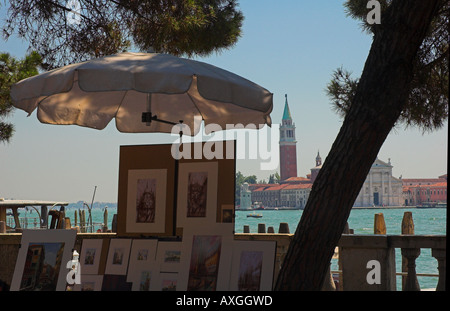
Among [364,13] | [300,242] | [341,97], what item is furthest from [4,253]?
[364,13]

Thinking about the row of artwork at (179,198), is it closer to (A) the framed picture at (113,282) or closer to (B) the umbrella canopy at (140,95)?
(A) the framed picture at (113,282)

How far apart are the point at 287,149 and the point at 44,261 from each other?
169 metres

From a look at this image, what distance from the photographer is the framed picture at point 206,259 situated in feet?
14.4

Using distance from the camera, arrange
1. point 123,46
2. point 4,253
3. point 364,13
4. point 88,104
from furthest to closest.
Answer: point 364,13
point 123,46
point 4,253
point 88,104

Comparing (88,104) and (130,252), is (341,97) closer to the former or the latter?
(88,104)

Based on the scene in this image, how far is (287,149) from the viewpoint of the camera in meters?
172

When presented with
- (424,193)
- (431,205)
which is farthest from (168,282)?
(424,193)

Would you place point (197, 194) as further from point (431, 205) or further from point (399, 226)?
point (431, 205)

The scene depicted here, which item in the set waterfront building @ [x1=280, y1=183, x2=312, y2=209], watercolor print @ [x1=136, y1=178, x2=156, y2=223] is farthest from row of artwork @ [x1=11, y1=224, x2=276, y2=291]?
waterfront building @ [x1=280, y1=183, x2=312, y2=209]

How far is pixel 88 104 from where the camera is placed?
5746 mm

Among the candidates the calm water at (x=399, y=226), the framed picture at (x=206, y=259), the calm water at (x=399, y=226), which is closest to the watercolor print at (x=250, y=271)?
the framed picture at (x=206, y=259)

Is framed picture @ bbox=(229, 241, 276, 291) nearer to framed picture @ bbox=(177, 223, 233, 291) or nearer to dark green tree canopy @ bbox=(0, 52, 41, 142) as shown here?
framed picture @ bbox=(177, 223, 233, 291)

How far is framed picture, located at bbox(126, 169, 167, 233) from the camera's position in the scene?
16.1ft
